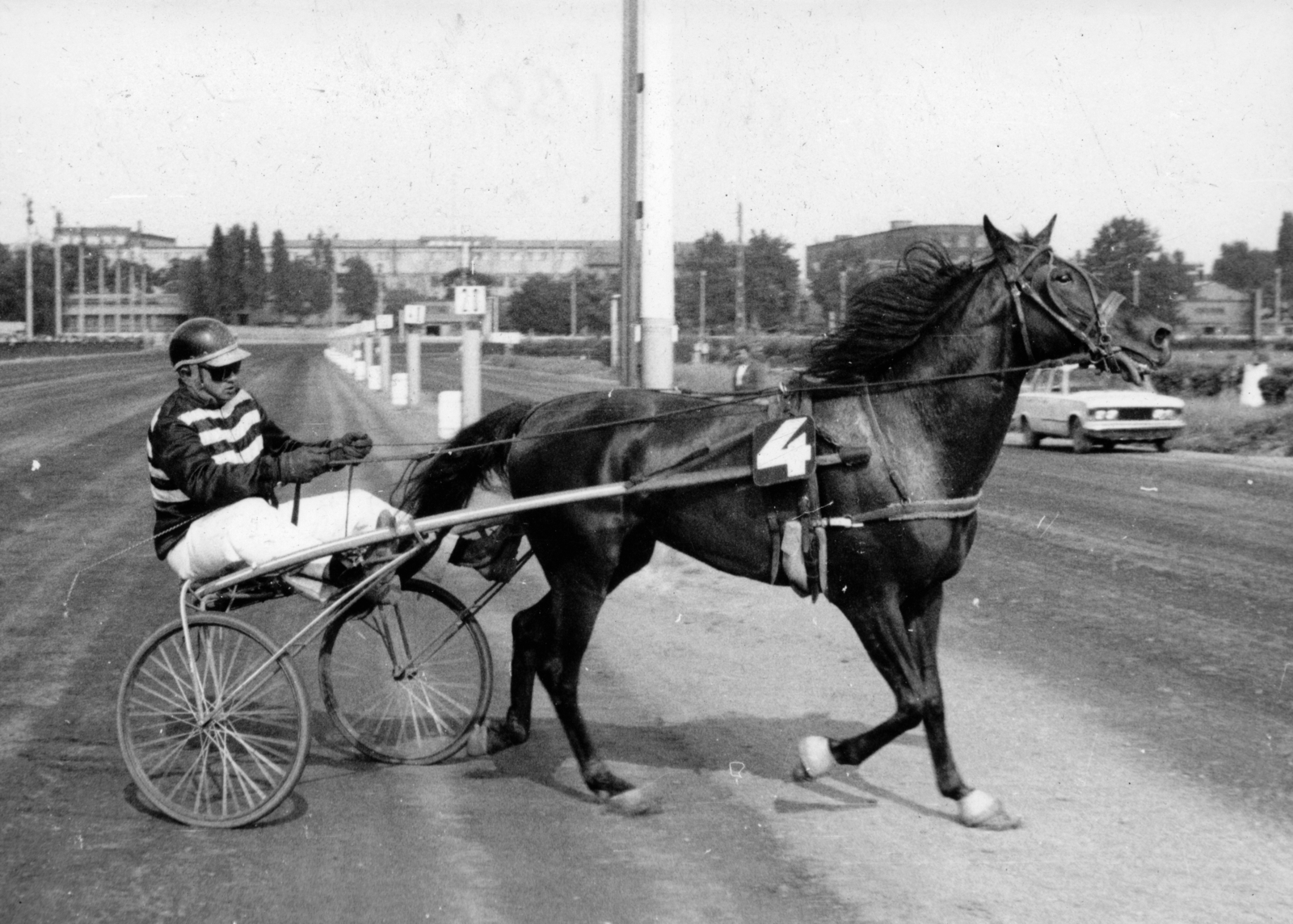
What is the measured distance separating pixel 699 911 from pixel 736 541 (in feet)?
Result: 5.54

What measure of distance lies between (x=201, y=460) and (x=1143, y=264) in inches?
978

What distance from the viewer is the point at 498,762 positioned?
5.98 meters

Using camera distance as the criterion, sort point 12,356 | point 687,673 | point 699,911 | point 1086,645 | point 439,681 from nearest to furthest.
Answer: point 699,911
point 439,681
point 687,673
point 1086,645
point 12,356

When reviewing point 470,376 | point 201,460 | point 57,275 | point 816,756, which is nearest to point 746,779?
point 816,756

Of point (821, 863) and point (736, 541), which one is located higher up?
point (736, 541)

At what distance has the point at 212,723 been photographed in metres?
5.29

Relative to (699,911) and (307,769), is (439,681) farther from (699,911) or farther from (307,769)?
(699,911)

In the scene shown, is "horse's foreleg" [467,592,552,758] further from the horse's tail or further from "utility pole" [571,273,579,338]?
"utility pole" [571,273,579,338]

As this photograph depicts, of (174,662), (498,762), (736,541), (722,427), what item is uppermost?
(722,427)

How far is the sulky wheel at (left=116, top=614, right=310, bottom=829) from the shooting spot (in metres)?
5.06

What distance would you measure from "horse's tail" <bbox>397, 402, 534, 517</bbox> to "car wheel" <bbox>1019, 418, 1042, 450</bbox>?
20.0 m

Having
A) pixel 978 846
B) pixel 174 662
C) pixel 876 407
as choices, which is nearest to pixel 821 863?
pixel 978 846

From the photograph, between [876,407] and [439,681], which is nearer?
[876,407]

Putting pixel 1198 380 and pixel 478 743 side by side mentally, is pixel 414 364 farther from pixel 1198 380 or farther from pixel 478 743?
pixel 478 743
